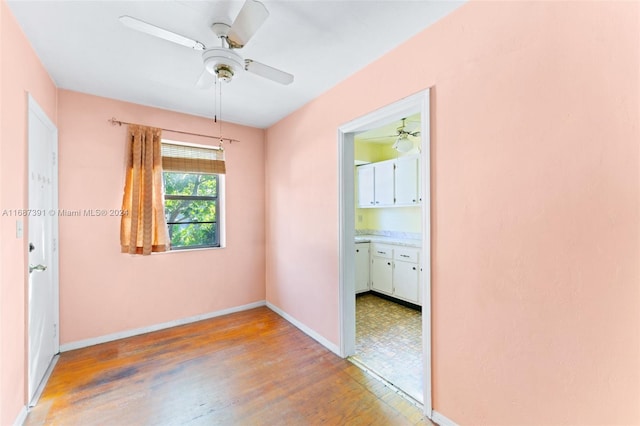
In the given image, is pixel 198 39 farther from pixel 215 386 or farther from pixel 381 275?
pixel 381 275

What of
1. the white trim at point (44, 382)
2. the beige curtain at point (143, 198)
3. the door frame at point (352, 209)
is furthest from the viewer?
the beige curtain at point (143, 198)

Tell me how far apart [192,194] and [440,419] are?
3.39 m

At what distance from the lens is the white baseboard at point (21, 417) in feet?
5.70

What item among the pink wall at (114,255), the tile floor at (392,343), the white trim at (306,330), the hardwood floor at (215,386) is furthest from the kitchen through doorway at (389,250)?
the pink wall at (114,255)

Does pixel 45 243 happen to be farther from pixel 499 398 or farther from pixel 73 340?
pixel 499 398

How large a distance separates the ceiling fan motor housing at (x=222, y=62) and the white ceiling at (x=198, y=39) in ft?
0.81

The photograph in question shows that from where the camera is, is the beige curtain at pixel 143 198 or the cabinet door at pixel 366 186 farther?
the cabinet door at pixel 366 186

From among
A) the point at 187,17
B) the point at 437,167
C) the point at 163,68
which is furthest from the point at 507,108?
the point at 163,68

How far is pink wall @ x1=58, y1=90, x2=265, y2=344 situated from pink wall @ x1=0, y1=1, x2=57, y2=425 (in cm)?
94

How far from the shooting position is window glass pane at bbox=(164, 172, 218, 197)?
341 centimetres

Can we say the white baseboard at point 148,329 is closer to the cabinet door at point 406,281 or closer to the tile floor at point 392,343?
the tile floor at point 392,343

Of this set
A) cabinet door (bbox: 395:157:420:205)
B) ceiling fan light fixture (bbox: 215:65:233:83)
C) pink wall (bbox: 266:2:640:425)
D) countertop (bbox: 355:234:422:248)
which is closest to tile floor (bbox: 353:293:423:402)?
pink wall (bbox: 266:2:640:425)

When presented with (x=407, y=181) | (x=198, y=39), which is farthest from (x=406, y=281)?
(x=198, y=39)

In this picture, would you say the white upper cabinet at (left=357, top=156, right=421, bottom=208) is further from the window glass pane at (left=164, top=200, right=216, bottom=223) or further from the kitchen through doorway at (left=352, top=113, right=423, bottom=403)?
the window glass pane at (left=164, top=200, right=216, bottom=223)
